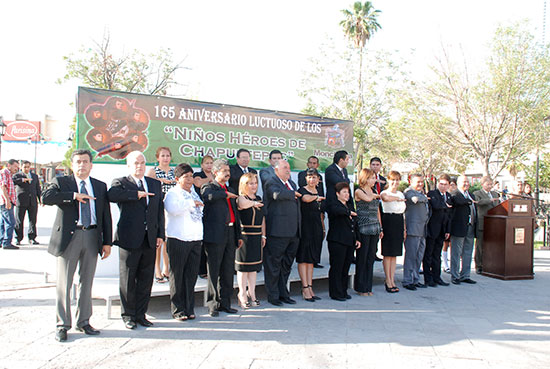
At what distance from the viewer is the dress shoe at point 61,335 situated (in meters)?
4.16

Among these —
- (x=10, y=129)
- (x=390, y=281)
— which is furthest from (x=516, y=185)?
(x=10, y=129)

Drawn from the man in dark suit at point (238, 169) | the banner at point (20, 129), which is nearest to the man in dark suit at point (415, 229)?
the man in dark suit at point (238, 169)

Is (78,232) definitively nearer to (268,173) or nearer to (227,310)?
(227,310)

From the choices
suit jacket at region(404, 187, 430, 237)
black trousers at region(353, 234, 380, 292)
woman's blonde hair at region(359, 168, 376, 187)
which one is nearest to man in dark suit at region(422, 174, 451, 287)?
suit jacket at region(404, 187, 430, 237)

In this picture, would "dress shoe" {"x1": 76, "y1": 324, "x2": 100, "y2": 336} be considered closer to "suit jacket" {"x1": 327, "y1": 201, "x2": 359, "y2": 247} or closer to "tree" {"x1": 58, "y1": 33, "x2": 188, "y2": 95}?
"suit jacket" {"x1": 327, "y1": 201, "x2": 359, "y2": 247}

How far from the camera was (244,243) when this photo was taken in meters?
5.54

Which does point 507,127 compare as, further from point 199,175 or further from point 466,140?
point 199,175

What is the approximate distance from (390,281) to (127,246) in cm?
413

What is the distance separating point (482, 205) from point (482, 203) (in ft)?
0.31

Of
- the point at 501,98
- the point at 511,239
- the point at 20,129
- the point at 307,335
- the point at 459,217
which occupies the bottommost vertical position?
the point at 307,335

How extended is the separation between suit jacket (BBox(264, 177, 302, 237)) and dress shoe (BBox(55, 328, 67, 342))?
262 cm

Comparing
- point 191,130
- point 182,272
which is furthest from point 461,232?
point 182,272

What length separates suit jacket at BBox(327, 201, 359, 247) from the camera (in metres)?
6.08

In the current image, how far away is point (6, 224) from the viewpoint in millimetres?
9758
